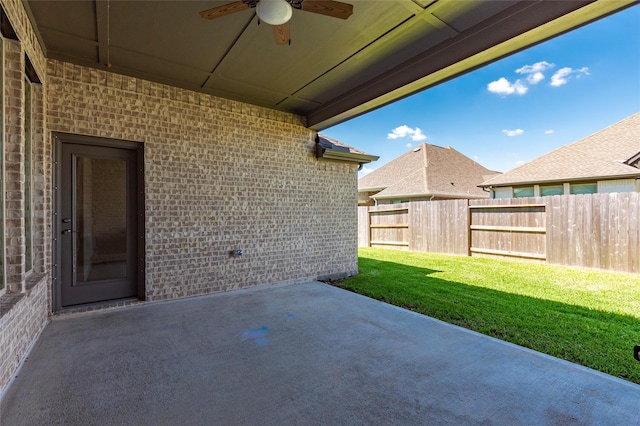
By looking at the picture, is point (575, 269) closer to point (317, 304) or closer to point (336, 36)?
point (317, 304)

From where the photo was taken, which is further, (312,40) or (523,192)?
(523,192)

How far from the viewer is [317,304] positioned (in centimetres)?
442

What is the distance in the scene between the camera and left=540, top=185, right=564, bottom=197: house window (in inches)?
428

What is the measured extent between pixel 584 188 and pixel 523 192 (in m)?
2.00

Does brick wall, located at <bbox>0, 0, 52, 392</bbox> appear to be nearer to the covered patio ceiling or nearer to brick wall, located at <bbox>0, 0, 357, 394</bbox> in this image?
brick wall, located at <bbox>0, 0, 357, 394</bbox>

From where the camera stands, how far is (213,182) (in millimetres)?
4879

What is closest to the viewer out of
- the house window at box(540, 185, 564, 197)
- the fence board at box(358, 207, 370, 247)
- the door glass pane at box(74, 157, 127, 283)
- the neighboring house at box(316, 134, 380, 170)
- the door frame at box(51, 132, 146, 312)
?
the door frame at box(51, 132, 146, 312)

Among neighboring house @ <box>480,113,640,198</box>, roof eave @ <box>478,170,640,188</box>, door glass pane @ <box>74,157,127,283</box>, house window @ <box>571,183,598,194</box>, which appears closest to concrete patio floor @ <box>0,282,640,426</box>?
door glass pane @ <box>74,157,127,283</box>

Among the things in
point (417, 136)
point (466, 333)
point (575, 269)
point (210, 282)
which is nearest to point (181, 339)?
point (210, 282)

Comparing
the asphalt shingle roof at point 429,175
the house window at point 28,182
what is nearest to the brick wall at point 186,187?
the house window at point 28,182

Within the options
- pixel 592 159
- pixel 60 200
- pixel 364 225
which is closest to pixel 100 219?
pixel 60 200

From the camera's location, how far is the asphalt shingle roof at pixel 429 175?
49.3ft

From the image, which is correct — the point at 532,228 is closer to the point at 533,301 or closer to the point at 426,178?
the point at 533,301

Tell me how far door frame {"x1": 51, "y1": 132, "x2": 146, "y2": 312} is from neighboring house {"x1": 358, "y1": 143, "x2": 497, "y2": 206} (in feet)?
41.5
